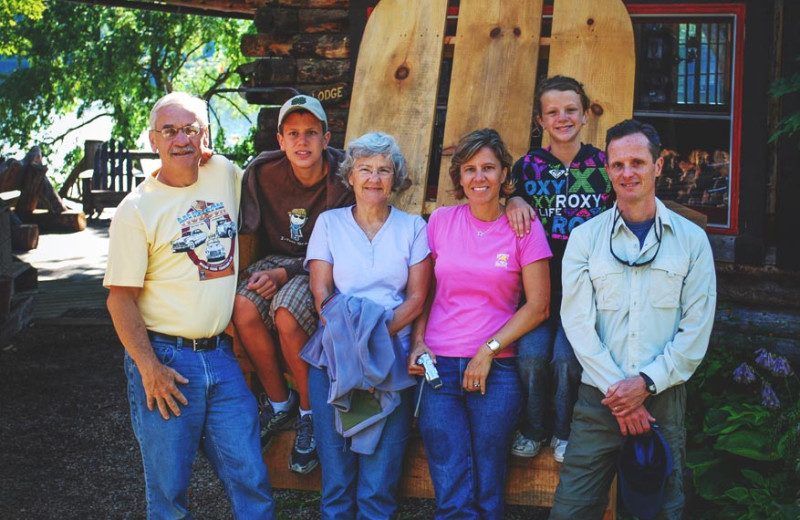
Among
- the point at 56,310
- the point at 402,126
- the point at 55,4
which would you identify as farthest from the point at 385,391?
the point at 55,4

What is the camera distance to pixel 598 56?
3350 mm

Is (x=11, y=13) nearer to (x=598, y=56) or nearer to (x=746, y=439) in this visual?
(x=598, y=56)

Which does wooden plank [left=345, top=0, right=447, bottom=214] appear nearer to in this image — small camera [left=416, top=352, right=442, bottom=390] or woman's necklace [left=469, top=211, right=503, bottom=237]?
woman's necklace [left=469, top=211, right=503, bottom=237]

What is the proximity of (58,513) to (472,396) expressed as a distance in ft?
7.60

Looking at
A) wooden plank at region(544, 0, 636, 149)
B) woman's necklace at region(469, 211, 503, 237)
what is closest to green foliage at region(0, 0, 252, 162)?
wooden plank at region(544, 0, 636, 149)

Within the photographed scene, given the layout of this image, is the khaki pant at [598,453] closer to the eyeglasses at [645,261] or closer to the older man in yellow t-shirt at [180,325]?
the eyeglasses at [645,261]

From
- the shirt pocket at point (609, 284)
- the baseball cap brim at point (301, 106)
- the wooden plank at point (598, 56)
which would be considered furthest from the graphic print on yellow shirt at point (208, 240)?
the wooden plank at point (598, 56)

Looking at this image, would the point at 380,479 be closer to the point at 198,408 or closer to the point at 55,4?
the point at 198,408

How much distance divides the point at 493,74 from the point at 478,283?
1213 millimetres

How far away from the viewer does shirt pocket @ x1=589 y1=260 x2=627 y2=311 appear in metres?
2.51

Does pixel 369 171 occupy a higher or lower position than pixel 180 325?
higher

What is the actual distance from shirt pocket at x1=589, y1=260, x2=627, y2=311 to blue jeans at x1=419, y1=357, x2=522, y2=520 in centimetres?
38

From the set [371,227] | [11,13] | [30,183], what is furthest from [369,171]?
[30,183]

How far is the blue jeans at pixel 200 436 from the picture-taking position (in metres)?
2.55
